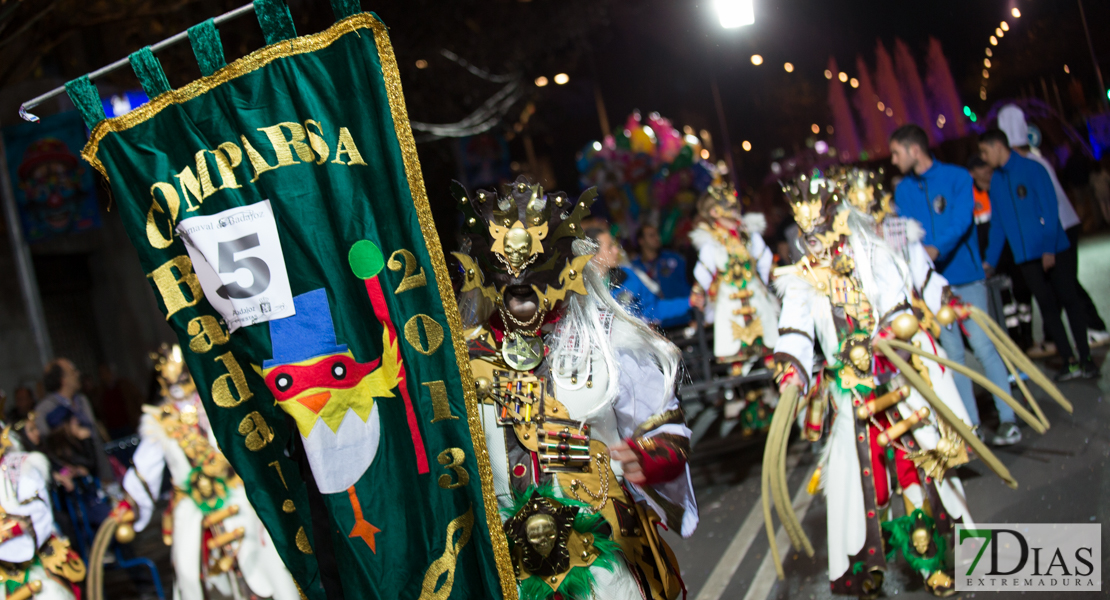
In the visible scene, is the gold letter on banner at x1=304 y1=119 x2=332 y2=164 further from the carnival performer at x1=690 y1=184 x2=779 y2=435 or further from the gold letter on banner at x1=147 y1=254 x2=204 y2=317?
the carnival performer at x1=690 y1=184 x2=779 y2=435

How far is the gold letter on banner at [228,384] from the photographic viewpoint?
7.34 ft

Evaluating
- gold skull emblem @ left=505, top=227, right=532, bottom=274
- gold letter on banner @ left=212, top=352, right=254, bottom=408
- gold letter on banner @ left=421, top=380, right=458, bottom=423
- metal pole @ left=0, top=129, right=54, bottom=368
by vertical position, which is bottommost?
gold letter on banner @ left=421, top=380, right=458, bottom=423

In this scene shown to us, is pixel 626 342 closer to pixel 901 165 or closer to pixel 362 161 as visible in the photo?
pixel 362 161

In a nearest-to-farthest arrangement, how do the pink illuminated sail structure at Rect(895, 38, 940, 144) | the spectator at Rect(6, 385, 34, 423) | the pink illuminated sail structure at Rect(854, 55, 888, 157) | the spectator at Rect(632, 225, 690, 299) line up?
the pink illuminated sail structure at Rect(895, 38, 940, 144) < the pink illuminated sail structure at Rect(854, 55, 888, 157) < the spectator at Rect(632, 225, 690, 299) < the spectator at Rect(6, 385, 34, 423)

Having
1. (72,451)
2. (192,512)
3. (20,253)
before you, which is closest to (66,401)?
(72,451)

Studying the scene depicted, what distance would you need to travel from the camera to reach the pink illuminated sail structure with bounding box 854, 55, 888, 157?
5.37 m

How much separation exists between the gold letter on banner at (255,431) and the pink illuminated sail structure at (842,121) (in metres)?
4.49

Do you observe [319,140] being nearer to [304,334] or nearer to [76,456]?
[304,334]

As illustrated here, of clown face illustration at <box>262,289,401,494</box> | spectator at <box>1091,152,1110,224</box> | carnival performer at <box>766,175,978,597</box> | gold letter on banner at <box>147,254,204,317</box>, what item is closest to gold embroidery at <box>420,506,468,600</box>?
clown face illustration at <box>262,289,401,494</box>

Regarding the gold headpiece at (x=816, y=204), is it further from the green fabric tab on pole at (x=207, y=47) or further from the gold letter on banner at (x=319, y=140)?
the green fabric tab on pole at (x=207, y=47)

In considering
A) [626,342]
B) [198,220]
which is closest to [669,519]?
[626,342]

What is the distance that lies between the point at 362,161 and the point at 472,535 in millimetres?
1049

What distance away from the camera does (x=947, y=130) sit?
19.5 ft

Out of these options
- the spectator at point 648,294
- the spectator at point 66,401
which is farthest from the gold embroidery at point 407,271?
the spectator at point 66,401
